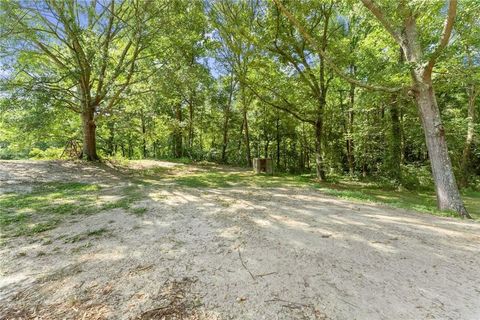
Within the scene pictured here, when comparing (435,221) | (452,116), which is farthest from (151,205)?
(452,116)

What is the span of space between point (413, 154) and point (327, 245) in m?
14.8

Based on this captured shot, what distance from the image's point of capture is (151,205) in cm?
436

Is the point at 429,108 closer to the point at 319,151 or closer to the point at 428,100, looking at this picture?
the point at 428,100

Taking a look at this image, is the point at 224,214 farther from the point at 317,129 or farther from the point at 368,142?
the point at 368,142

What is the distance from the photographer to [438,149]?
5633 mm

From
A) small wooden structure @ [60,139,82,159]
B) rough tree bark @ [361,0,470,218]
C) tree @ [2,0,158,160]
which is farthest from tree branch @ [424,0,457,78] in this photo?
small wooden structure @ [60,139,82,159]

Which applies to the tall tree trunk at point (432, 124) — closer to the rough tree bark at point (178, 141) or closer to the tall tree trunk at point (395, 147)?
the tall tree trunk at point (395, 147)

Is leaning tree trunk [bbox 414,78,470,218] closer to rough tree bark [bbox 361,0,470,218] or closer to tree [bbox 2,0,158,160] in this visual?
rough tree bark [bbox 361,0,470,218]

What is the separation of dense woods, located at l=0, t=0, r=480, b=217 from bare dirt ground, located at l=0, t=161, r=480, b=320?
409 centimetres

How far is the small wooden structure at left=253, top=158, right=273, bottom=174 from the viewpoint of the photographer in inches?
409

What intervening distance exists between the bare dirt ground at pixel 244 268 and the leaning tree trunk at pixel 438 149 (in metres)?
2.05

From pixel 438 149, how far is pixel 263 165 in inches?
240

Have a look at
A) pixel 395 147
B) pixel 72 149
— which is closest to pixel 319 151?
pixel 395 147

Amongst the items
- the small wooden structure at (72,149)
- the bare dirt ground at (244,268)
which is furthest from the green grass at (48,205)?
the small wooden structure at (72,149)
